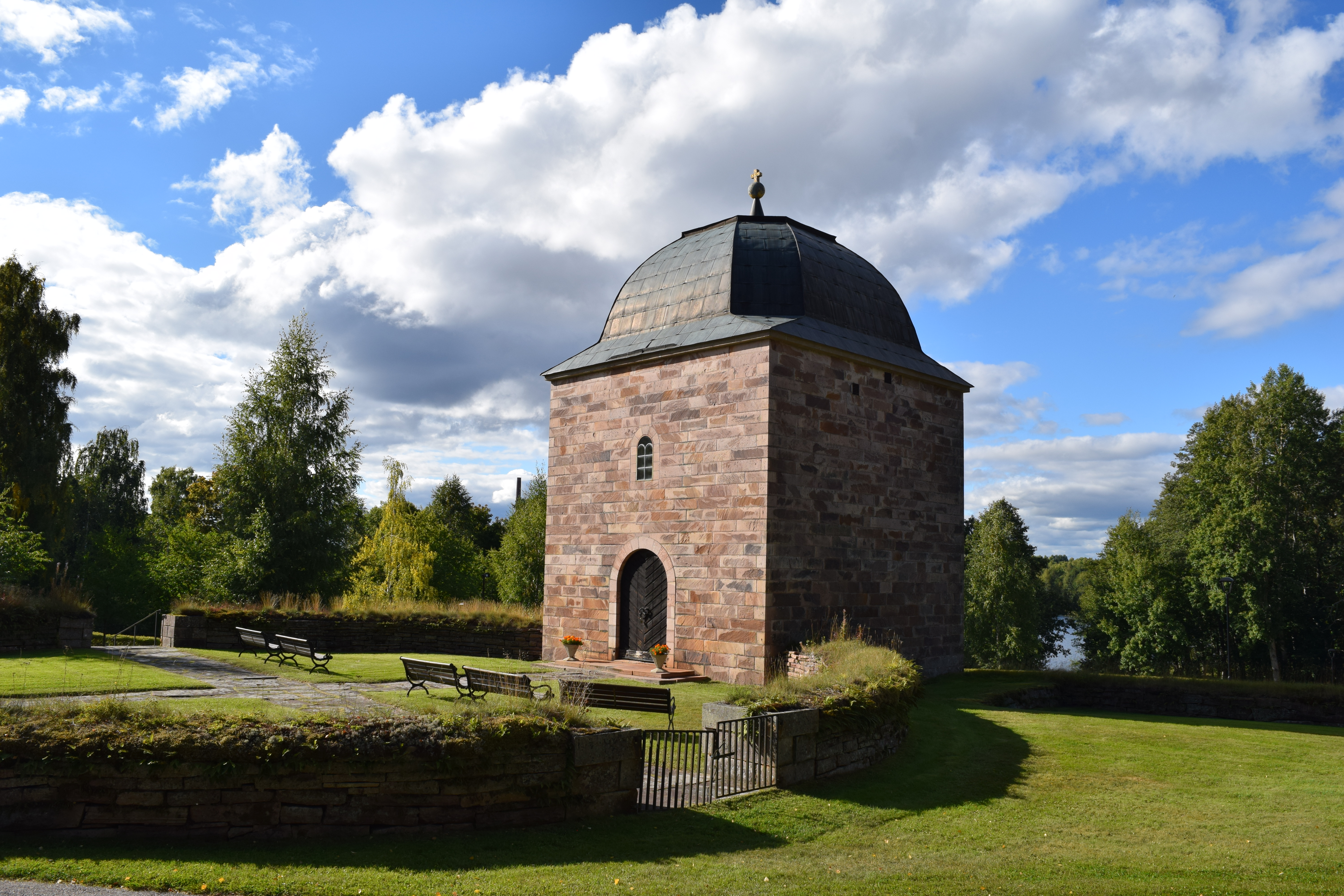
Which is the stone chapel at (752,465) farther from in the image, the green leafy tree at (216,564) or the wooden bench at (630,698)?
the green leafy tree at (216,564)

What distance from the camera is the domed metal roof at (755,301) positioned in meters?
17.7

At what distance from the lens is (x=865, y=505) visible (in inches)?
706

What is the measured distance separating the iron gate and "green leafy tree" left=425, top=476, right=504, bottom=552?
4836 cm

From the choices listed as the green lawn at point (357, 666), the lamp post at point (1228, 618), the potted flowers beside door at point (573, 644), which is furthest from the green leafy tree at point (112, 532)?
the lamp post at point (1228, 618)

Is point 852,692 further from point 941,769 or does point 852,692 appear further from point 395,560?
point 395,560

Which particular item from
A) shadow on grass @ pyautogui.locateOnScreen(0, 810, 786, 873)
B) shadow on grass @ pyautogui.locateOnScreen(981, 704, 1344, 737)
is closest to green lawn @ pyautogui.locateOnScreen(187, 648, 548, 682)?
shadow on grass @ pyautogui.locateOnScreen(0, 810, 786, 873)

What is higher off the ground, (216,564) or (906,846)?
(216,564)

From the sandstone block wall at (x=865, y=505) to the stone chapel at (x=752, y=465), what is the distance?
1.8 inches

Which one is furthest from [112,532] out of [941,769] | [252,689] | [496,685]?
[941,769]

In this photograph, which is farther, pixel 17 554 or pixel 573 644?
pixel 17 554

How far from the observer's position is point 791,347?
54.0ft

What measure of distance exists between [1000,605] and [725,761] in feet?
127

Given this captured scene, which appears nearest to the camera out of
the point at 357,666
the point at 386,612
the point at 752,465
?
the point at 752,465

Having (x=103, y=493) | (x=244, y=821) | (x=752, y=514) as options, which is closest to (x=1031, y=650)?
(x=752, y=514)
